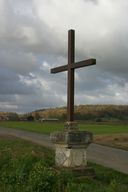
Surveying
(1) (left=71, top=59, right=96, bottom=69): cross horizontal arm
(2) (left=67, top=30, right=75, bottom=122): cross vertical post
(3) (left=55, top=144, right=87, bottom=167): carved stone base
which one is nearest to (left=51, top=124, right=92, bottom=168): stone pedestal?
(3) (left=55, top=144, right=87, bottom=167): carved stone base

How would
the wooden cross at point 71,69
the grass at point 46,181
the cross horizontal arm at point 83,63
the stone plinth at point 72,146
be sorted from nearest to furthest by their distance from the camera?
1. the grass at point 46,181
2. the cross horizontal arm at point 83,63
3. the stone plinth at point 72,146
4. the wooden cross at point 71,69

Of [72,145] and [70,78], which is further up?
[70,78]

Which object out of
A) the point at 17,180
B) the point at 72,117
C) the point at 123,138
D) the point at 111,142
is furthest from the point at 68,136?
the point at 123,138

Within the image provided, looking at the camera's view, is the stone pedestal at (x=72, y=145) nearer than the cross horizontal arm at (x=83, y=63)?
No

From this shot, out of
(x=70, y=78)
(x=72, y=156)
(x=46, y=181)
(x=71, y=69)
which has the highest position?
(x=71, y=69)

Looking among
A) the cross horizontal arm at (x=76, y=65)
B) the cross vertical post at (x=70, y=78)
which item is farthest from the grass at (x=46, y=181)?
the cross horizontal arm at (x=76, y=65)

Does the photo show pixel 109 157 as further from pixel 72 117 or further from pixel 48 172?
pixel 48 172

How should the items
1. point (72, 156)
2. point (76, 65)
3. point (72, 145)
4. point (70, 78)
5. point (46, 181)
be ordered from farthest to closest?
point (70, 78) < point (76, 65) < point (72, 156) < point (72, 145) < point (46, 181)

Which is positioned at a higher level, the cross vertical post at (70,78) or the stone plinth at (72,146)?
the cross vertical post at (70,78)

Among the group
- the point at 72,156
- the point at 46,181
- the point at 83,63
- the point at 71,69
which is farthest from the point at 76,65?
the point at 46,181

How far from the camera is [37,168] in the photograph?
33.6 feet

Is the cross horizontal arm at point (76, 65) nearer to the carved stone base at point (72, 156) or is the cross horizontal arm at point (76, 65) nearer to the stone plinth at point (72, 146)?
the stone plinth at point (72, 146)

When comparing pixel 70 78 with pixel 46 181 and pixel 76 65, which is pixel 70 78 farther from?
pixel 46 181

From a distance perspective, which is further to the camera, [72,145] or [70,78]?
[70,78]
